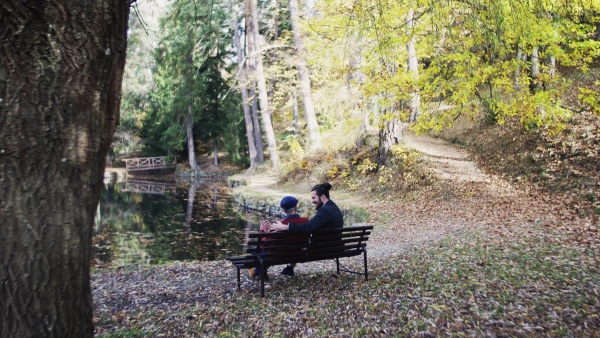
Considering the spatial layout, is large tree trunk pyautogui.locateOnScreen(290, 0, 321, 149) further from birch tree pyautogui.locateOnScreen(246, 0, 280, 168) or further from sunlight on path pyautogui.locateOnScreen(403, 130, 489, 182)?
sunlight on path pyautogui.locateOnScreen(403, 130, 489, 182)

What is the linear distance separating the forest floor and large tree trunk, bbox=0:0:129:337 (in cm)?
118

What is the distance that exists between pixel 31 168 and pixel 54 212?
338mm

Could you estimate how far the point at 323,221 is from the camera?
18.2 feet

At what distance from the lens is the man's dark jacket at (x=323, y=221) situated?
5.41 metres

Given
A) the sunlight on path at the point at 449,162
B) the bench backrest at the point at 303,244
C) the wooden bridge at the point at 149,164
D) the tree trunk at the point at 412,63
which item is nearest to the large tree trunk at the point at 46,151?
the bench backrest at the point at 303,244

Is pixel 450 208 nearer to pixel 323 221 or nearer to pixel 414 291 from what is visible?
pixel 414 291

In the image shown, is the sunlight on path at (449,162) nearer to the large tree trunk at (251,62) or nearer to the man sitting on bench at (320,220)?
the man sitting on bench at (320,220)

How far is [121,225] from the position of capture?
1556 centimetres

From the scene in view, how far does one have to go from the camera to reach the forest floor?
416cm

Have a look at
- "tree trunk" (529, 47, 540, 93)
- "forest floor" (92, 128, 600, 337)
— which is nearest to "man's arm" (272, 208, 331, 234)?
"forest floor" (92, 128, 600, 337)

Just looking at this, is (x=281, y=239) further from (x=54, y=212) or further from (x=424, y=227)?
(x=424, y=227)

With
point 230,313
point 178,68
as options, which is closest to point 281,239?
point 230,313

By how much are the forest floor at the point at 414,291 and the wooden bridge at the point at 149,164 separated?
32862 mm

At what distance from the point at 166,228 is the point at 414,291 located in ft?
36.5
